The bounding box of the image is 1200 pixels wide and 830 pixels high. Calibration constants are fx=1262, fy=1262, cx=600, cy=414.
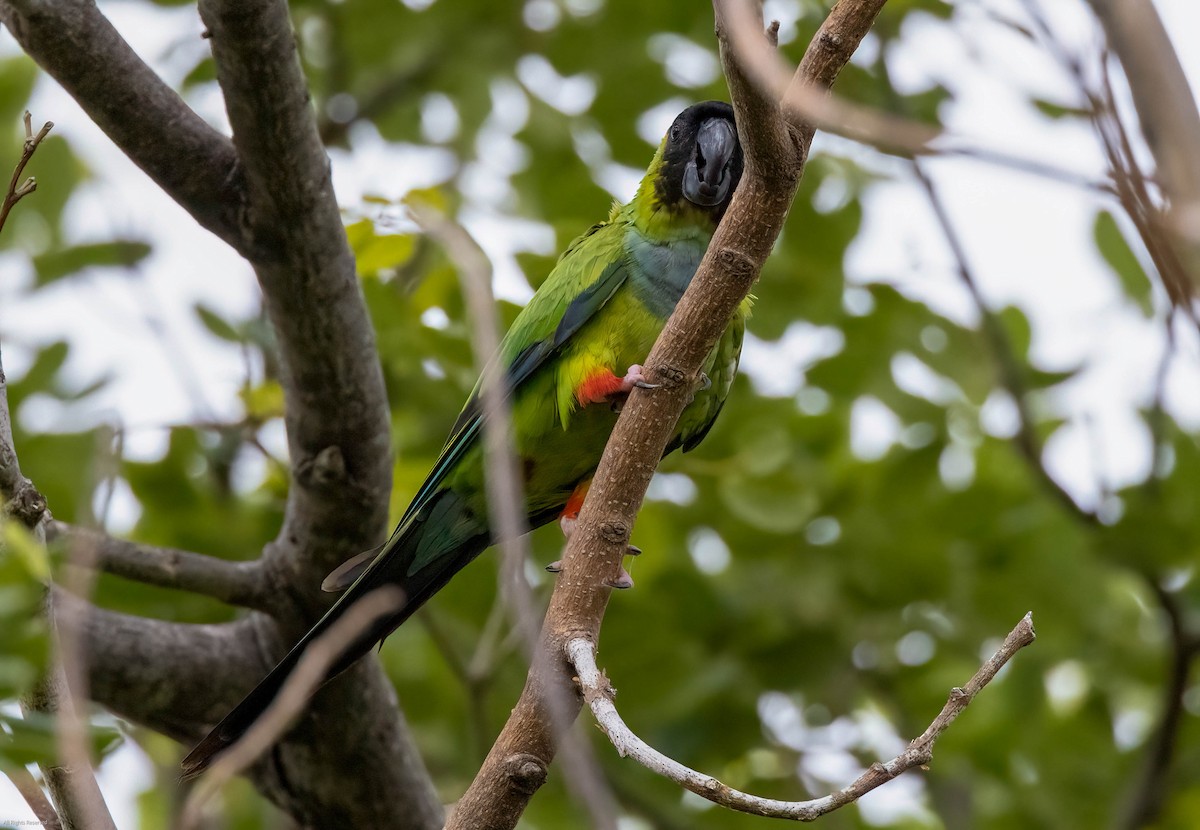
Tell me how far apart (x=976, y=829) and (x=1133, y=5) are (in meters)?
4.86

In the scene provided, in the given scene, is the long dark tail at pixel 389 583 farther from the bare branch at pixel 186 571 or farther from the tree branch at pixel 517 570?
the tree branch at pixel 517 570

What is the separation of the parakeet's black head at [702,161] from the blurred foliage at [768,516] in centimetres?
48

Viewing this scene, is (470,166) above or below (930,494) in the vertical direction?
above

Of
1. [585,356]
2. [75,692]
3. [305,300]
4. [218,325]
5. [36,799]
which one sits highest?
[218,325]

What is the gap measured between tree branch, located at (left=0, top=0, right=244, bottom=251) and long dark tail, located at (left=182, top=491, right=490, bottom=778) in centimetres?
115

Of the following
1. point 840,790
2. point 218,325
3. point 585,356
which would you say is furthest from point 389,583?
point 840,790

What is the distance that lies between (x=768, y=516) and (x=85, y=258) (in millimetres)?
2731

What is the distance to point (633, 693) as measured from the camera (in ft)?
16.4

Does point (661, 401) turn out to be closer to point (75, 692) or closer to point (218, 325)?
point (75, 692)

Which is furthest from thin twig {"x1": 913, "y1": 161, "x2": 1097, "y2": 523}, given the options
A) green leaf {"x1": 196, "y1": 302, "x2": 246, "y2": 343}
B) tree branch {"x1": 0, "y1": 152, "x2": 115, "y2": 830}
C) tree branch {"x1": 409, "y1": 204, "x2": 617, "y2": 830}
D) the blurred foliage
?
tree branch {"x1": 0, "y1": 152, "x2": 115, "y2": 830}

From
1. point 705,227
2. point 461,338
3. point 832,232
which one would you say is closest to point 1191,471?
point 832,232

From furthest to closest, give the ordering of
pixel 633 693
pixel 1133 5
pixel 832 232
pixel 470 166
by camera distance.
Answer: pixel 470 166, pixel 832 232, pixel 633 693, pixel 1133 5

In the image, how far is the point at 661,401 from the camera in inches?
118

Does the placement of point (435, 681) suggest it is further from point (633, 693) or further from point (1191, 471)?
point (1191, 471)
